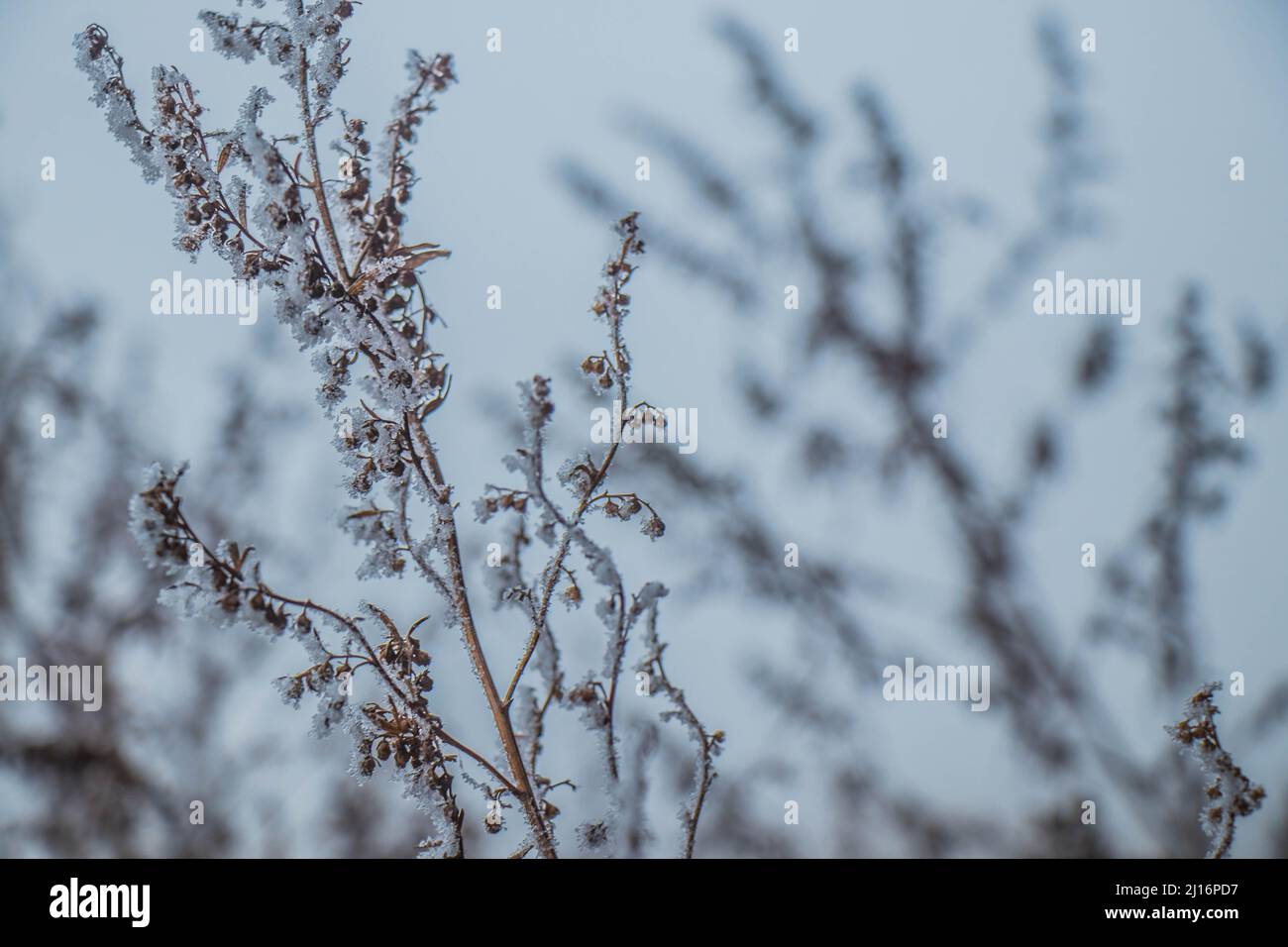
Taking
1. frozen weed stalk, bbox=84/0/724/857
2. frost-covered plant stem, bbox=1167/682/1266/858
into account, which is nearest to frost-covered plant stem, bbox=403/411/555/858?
frozen weed stalk, bbox=84/0/724/857

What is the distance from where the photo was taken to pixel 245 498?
4027 millimetres

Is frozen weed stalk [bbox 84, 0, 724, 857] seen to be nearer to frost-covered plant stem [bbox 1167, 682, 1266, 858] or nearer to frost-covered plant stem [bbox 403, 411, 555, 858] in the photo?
frost-covered plant stem [bbox 403, 411, 555, 858]

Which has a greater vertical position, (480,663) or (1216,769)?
(480,663)

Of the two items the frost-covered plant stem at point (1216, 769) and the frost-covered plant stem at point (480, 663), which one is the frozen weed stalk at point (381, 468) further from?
the frost-covered plant stem at point (1216, 769)

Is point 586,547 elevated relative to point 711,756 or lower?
elevated

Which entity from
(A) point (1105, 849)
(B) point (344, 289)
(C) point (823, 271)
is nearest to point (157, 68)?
(B) point (344, 289)

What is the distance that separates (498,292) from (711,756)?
4.57 ft

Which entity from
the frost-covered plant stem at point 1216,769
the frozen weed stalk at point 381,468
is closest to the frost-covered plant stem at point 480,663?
the frozen weed stalk at point 381,468

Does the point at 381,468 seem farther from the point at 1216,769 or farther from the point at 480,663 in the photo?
the point at 1216,769

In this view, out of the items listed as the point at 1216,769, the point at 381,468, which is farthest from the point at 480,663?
the point at 1216,769

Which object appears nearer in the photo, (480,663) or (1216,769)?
(480,663)
